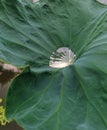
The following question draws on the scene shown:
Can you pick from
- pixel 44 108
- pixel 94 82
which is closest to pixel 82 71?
pixel 94 82

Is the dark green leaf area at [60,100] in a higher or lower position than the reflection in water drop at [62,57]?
higher

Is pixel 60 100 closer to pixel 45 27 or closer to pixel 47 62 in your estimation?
pixel 47 62

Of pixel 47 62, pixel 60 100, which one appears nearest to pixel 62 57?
pixel 47 62

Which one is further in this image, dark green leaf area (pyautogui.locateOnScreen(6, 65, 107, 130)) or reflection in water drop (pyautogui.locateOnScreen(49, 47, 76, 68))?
reflection in water drop (pyautogui.locateOnScreen(49, 47, 76, 68))

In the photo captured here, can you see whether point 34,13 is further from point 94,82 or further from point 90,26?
point 94,82

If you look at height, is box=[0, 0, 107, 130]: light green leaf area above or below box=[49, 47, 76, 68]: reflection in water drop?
above

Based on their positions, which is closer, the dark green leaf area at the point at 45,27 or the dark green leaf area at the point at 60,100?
the dark green leaf area at the point at 60,100
